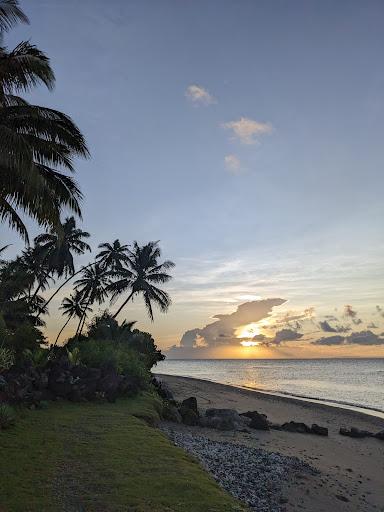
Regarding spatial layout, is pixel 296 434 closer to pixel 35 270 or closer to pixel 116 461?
pixel 116 461

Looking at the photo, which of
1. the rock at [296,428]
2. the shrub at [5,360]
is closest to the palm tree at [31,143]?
the shrub at [5,360]

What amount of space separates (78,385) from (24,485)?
32.3 feet

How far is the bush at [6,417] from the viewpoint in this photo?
37.4ft

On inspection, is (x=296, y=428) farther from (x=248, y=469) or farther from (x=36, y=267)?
(x=36, y=267)

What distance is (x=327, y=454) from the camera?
17234 mm

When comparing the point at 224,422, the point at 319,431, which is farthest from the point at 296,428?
the point at 224,422

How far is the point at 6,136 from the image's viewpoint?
40.4 feet

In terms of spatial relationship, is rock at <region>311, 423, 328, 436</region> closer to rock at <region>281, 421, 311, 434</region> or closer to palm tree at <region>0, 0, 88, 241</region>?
rock at <region>281, 421, 311, 434</region>

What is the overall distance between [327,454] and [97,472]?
11.8 m

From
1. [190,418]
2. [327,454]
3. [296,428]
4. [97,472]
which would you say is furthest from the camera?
[296,428]

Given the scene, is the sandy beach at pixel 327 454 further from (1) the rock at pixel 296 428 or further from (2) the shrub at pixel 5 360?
(2) the shrub at pixel 5 360

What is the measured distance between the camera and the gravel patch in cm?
969

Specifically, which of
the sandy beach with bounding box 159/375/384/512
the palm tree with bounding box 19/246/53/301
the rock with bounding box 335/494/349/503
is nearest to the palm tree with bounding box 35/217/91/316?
the palm tree with bounding box 19/246/53/301

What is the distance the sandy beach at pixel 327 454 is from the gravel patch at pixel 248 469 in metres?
0.36
